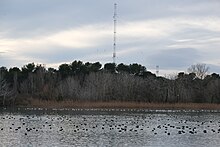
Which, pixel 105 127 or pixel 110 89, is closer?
pixel 105 127

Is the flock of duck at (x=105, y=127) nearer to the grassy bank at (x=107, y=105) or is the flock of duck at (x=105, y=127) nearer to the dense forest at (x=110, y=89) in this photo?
the grassy bank at (x=107, y=105)

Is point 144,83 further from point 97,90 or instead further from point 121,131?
Result: point 121,131

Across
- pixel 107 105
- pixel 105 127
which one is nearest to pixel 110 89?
pixel 107 105

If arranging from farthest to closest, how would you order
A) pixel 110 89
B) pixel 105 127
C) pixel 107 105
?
pixel 110 89
pixel 107 105
pixel 105 127

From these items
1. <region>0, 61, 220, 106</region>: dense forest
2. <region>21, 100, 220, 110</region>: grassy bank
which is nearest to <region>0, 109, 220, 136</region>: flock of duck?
<region>21, 100, 220, 110</region>: grassy bank

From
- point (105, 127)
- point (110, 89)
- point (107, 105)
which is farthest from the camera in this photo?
point (110, 89)

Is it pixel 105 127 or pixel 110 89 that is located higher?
pixel 110 89

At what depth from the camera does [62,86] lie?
267 ft

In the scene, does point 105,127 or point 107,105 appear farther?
point 107,105

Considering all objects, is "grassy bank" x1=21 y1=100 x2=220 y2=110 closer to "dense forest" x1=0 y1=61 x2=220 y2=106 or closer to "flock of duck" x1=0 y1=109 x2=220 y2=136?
"dense forest" x1=0 y1=61 x2=220 y2=106

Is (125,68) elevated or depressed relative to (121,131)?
elevated

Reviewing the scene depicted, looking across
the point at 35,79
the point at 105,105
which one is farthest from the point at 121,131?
the point at 35,79

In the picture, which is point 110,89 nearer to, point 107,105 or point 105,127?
point 107,105

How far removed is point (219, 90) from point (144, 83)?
14109 millimetres
